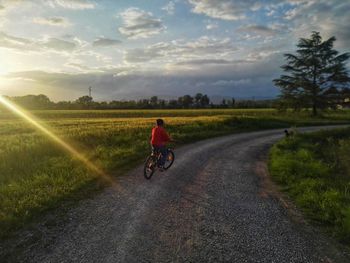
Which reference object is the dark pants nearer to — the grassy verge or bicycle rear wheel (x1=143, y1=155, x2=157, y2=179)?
bicycle rear wheel (x1=143, y1=155, x2=157, y2=179)

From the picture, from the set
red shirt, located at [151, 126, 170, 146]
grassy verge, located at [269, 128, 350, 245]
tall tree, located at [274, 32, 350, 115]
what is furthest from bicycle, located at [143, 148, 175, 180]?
tall tree, located at [274, 32, 350, 115]

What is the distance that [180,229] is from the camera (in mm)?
6906

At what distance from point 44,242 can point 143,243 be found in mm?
2037

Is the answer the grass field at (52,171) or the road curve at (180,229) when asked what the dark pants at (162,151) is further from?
the grass field at (52,171)

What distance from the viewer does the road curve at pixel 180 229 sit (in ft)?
A: 18.9

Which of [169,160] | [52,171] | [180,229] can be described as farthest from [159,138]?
[180,229]

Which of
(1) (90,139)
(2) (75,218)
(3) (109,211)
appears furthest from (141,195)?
(1) (90,139)

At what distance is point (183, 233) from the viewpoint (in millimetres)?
6695

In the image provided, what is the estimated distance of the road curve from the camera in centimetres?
576

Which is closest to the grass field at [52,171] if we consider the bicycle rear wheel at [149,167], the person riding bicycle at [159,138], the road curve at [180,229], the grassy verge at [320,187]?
the road curve at [180,229]

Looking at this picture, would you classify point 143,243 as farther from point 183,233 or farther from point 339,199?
point 339,199

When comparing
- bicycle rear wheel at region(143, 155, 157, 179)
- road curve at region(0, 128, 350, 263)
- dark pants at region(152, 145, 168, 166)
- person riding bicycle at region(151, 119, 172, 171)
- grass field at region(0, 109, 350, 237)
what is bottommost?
road curve at region(0, 128, 350, 263)

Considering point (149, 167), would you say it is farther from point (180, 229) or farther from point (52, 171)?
point (180, 229)

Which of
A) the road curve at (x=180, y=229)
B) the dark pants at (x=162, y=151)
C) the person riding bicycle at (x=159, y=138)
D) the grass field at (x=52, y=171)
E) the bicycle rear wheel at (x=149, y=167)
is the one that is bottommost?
the road curve at (x=180, y=229)
